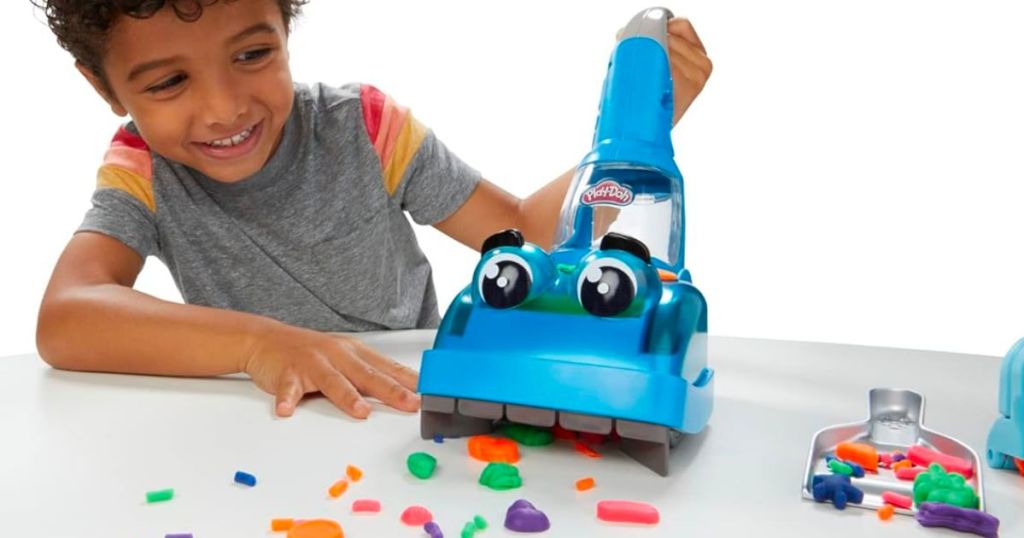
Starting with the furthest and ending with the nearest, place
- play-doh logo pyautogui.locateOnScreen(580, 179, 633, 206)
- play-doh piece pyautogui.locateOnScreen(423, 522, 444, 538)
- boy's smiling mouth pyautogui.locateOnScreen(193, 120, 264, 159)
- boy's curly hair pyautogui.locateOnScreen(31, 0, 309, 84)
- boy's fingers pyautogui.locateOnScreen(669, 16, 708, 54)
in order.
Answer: boy's smiling mouth pyautogui.locateOnScreen(193, 120, 264, 159), boy's curly hair pyautogui.locateOnScreen(31, 0, 309, 84), boy's fingers pyautogui.locateOnScreen(669, 16, 708, 54), play-doh logo pyautogui.locateOnScreen(580, 179, 633, 206), play-doh piece pyautogui.locateOnScreen(423, 522, 444, 538)

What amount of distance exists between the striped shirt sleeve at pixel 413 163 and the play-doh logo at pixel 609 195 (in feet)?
1.91

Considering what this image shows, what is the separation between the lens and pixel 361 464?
2.01 feet

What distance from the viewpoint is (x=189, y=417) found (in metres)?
0.73

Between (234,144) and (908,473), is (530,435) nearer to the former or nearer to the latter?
(908,473)

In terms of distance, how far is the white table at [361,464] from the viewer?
0.52 m

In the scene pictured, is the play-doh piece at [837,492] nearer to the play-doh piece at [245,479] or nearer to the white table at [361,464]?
the white table at [361,464]

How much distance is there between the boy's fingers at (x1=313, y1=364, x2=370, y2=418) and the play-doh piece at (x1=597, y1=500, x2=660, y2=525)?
0.25 m

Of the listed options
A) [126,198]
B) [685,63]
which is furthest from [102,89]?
[685,63]

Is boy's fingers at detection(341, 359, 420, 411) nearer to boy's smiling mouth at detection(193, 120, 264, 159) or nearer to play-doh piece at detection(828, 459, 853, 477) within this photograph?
play-doh piece at detection(828, 459, 853, 477)

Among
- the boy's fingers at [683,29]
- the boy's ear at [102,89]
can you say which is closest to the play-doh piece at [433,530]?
the boy's fingers at [683,29]

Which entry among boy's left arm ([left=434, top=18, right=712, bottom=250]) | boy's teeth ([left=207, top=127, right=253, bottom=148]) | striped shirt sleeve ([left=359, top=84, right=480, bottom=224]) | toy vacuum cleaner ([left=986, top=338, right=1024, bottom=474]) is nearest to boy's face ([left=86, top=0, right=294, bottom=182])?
boy's teeth ([left=207, top=127, right=253, bottom=148])

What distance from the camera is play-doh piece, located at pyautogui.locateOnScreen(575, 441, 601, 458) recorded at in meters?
0.63

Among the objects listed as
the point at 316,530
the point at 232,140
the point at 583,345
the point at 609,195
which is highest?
the point at 232,140

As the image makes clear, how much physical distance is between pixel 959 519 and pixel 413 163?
87 centimetres
